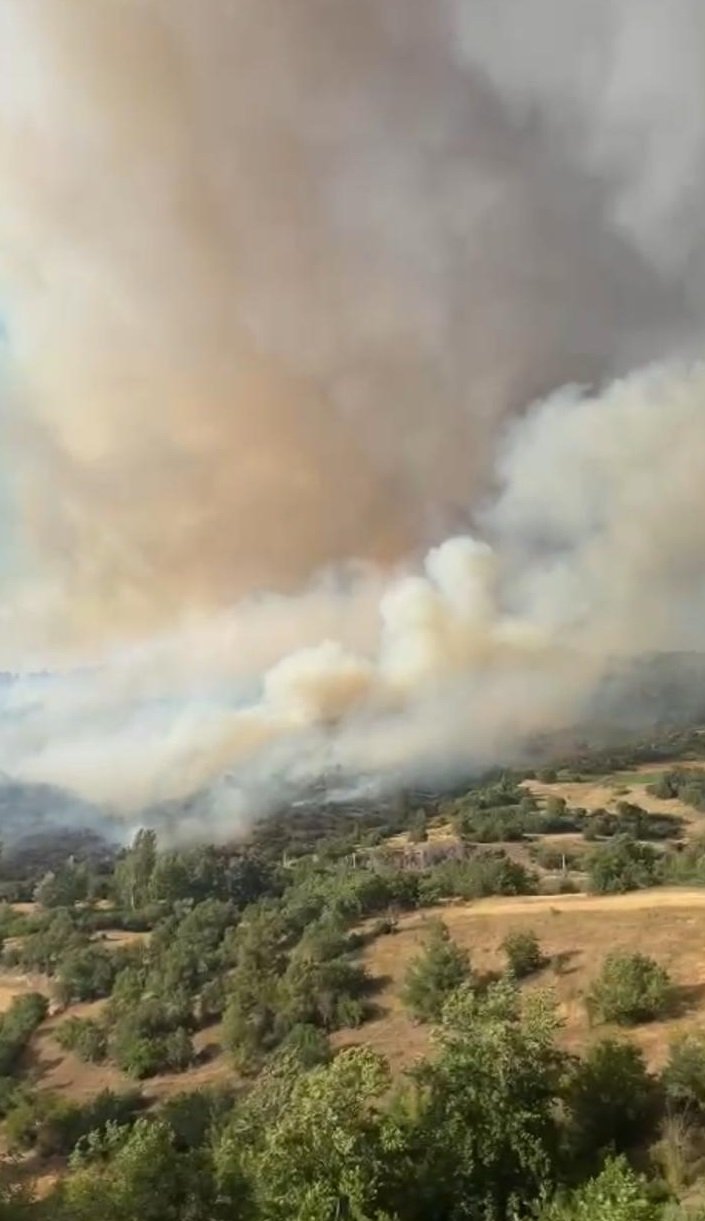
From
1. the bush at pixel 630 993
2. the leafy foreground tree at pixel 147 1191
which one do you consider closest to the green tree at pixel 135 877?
the bush at pixel 630 993

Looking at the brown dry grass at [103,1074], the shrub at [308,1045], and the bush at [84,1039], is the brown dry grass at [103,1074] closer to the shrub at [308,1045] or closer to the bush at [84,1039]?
the bush at [84,1039]

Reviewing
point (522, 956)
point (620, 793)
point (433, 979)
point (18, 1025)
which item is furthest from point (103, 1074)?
point (620, 793)

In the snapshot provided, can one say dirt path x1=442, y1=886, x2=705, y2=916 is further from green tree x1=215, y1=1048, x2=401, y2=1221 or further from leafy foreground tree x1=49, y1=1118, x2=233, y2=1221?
leafy foreground tree x1=49, y1=1118, x2=233, y2=1221

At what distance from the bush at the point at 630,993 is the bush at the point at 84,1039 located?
73.0ft

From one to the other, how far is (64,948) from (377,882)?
19.4 m

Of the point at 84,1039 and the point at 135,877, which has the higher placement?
the point at 135,877

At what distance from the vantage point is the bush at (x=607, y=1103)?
21812 mm

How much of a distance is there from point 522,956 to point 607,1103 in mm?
15750

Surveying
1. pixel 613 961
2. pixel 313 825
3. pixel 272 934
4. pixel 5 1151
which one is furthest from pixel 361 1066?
pixel 313 825

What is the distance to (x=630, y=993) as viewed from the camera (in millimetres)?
30453

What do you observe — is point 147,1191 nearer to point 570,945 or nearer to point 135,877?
point 570,945

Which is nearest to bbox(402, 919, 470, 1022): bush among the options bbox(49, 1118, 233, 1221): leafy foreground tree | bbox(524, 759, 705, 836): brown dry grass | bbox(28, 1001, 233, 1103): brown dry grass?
bbox(28, 1001, 233, 1103): brown dry grass

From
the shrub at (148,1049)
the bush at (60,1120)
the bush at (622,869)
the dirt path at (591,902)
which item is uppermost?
the bush at (622,869)

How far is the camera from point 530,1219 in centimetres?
1783
